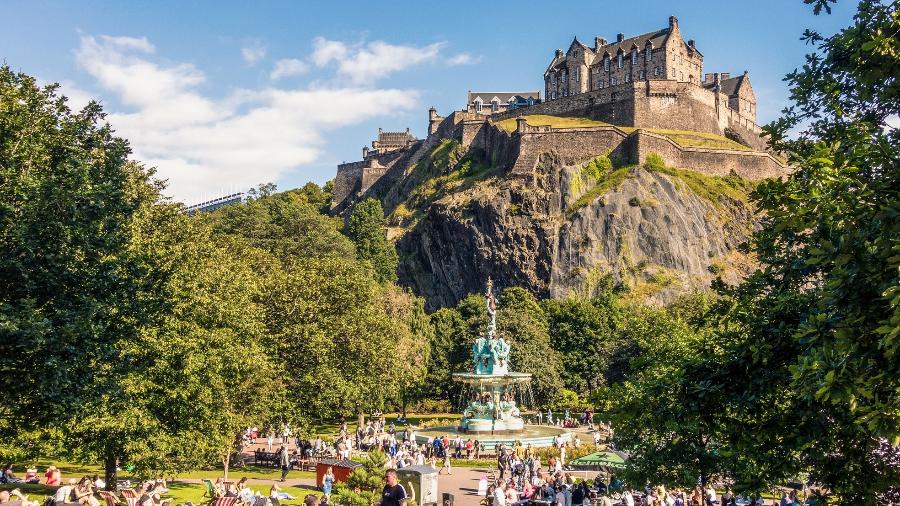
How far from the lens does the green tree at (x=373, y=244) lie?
258 feet

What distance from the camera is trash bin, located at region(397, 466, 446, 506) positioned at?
71.7 ft

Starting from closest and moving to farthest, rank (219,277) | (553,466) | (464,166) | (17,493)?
(17,493) → (219,277) → (553,466) → (464,166)

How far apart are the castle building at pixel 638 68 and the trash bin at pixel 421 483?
76797 mm

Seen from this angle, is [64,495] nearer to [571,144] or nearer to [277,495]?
[277,495]

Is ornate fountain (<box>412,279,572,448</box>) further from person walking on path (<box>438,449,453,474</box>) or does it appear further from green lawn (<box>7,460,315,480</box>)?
green lawn (<box>7,460,315,480</box>)

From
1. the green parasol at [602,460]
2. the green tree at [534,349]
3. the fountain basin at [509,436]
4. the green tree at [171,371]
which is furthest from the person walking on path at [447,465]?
the green tree at [534,349]

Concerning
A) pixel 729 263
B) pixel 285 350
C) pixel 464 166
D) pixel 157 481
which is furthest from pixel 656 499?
pixel 464 166

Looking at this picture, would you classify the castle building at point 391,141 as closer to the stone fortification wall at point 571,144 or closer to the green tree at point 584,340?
the stone fortification wall at point 571,144

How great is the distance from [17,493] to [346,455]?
1639 centimetres

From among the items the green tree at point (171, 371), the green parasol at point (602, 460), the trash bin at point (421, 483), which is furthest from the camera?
the green parasol at point (602, 460)

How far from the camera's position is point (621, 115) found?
89.8m

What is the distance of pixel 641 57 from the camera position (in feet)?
320

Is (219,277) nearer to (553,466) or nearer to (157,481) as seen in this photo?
(157,481)

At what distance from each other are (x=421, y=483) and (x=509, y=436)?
15944 mm
